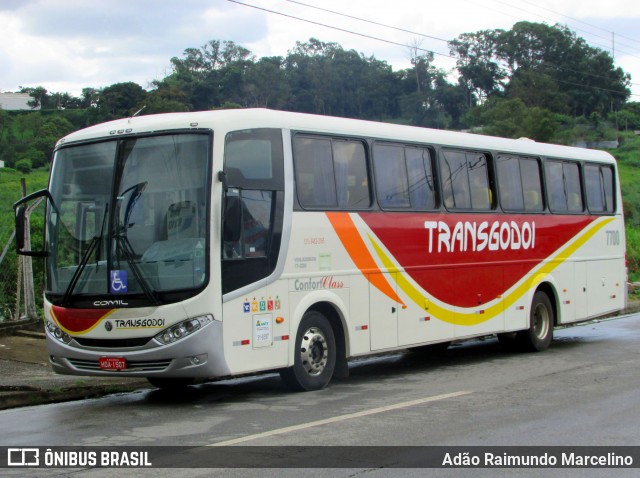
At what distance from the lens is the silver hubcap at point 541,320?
52.6 ft

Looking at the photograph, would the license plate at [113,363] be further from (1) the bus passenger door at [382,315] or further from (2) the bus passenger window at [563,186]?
(2) the bus passenger window at [563,186]

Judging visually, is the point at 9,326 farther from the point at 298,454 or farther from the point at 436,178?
the point at 298,454

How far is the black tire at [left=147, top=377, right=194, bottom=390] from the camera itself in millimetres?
11422

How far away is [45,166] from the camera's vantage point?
58.8 m

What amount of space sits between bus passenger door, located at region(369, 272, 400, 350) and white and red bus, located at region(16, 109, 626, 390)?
0.03 metres

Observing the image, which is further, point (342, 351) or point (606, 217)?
point (606, 217)

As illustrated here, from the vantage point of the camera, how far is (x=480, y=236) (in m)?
14.5

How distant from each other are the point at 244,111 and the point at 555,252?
7.85 meters

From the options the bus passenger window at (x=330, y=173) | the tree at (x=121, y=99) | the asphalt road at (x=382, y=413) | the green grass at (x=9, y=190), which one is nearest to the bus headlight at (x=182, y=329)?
the asphalt road at (x=382, y=413)

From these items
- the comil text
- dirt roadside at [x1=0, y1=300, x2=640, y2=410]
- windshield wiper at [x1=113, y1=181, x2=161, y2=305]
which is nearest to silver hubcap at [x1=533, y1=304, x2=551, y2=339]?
the comil text

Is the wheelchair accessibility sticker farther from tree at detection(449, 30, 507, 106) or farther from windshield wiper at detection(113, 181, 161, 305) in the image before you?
tree at detection(449, 30, 507, 106)

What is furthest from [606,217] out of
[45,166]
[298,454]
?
[45,166]

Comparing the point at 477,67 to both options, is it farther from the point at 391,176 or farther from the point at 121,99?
the point at 391,176

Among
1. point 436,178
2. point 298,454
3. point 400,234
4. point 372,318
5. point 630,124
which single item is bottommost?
point 298,454
